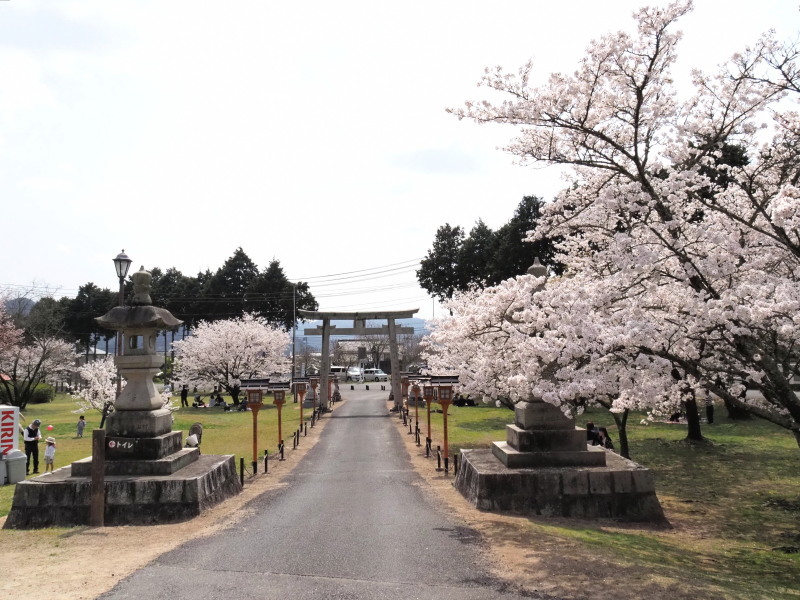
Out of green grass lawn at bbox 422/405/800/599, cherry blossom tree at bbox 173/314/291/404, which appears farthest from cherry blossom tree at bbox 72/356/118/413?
green grass lawn at bbox 422/405/800/599

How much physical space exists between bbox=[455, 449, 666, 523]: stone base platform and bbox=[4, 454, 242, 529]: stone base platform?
5126mm

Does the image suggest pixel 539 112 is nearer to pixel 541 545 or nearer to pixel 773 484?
pixel 541 545

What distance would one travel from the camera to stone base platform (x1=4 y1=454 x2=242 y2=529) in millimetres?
9852

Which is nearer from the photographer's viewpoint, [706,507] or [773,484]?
[706,507]

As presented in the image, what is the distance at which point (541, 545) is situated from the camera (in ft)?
25.1

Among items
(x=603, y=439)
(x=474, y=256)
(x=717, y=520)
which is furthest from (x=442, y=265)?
(x=717, y=520)

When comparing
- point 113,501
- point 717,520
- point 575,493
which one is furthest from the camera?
point 717,520

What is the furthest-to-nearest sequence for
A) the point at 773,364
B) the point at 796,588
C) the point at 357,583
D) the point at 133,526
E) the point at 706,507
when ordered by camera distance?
1. the point at 706,507
2. the point at 133,526
3. the point at 773,364
4. the point at 796,588
5. the point at 357,583

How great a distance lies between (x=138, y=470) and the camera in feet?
35.5

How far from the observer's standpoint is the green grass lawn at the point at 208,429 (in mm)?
19266

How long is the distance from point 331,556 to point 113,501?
5011mm

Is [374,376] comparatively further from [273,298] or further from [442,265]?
[442,265]

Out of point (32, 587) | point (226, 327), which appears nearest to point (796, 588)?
point (32, 587)

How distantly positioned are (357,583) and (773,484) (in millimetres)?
12199
